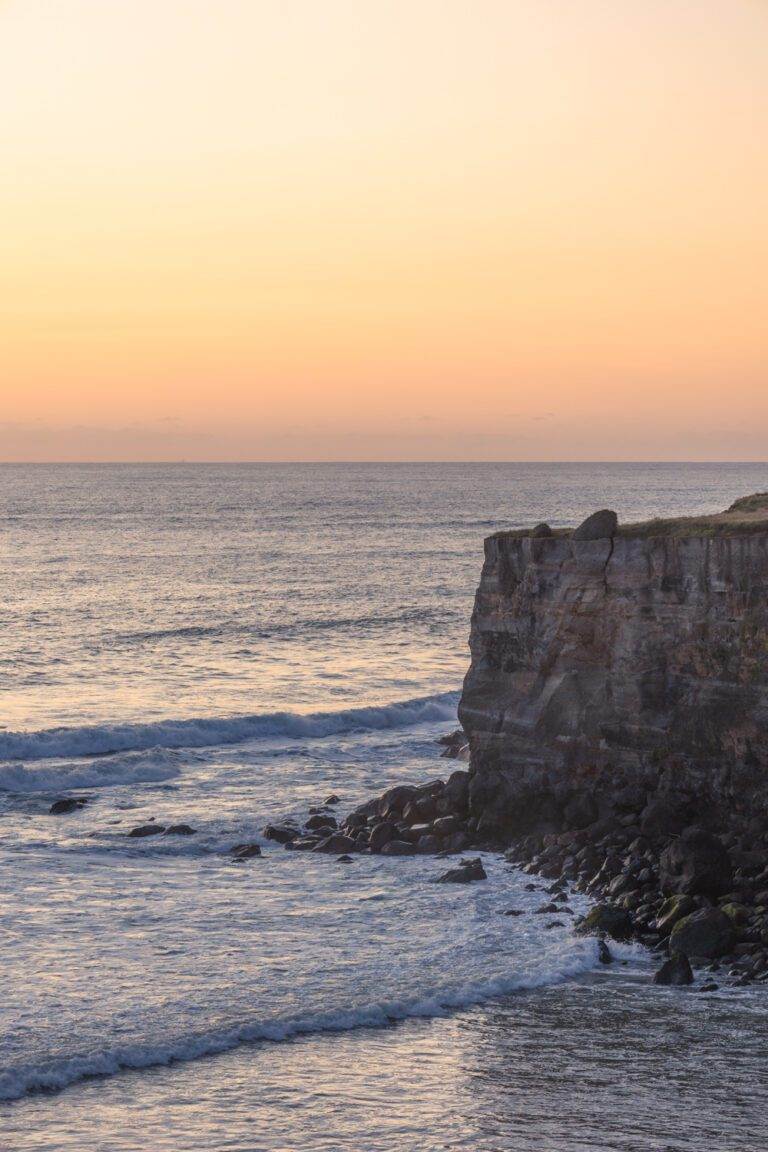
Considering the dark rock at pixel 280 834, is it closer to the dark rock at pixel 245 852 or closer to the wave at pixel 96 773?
the dark rock at pixel 245 852

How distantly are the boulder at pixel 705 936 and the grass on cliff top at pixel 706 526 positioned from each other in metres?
9.20

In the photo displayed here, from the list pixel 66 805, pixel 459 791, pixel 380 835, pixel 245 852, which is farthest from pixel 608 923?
pixel 66 805

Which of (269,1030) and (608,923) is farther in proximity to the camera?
(608,923)

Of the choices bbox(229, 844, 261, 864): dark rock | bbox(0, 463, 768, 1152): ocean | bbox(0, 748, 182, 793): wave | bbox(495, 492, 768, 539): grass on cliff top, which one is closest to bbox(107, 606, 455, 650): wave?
bbox(0, 463, 768, 1152): ocean

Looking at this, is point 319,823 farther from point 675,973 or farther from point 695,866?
point 675,973

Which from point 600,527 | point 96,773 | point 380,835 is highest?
point 600,527

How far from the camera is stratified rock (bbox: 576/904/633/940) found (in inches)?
985

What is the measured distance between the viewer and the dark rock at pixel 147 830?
3288cm

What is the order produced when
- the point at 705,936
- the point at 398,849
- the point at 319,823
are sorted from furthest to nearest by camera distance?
the point at 319,823 → the point at 398,849 → the point at 705,936

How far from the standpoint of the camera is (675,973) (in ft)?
74.5

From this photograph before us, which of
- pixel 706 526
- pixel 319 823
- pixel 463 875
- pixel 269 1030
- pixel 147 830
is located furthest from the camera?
pixel 319 823

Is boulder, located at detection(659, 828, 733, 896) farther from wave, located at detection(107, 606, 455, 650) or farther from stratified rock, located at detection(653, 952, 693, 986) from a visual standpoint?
wave, located at detection(107, 606, 455, 650)

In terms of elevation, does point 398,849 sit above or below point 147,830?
above

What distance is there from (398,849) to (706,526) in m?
10.7
